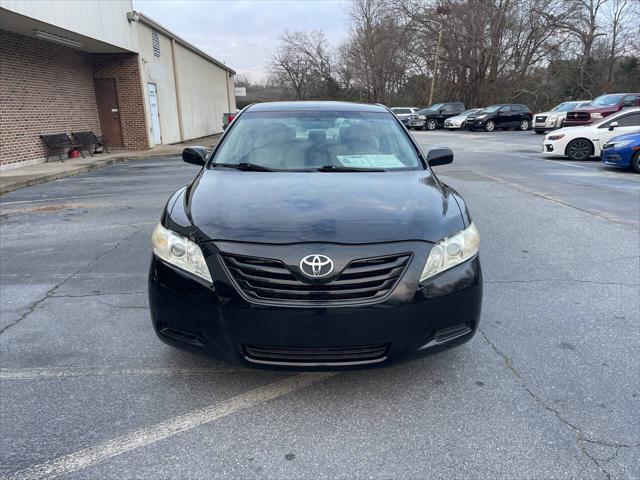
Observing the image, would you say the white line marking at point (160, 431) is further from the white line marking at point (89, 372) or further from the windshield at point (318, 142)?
the windshield at point (318, 142)

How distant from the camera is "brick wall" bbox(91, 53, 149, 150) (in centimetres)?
1781

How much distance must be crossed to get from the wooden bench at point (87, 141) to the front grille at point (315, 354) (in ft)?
52.1

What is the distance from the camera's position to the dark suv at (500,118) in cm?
2938

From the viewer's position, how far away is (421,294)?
94.3 inches

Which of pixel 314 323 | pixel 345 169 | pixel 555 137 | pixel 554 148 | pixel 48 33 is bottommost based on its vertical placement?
pixel 314 323

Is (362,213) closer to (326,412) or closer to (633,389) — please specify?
(326,412)

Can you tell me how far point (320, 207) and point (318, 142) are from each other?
135 cm

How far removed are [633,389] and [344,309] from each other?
1.85m

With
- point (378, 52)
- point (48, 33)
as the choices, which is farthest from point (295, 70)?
point (48, 33)

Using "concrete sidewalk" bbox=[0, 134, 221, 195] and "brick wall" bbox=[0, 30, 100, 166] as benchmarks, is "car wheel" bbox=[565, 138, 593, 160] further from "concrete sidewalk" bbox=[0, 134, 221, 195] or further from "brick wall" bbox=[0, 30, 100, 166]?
"brick wall" bbox=[0, 30, 100, 166]

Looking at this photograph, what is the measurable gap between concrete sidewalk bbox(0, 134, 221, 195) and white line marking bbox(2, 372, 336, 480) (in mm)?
9348

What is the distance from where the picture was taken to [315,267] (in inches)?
91.1

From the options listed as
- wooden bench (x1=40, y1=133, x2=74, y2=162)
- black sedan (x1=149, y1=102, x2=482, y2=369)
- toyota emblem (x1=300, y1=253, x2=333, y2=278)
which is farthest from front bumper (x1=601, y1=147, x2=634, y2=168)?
wooden bench (x1=40, y1=133, x2=74, y2=162)

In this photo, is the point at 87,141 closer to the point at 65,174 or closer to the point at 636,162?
the point at 65,174
